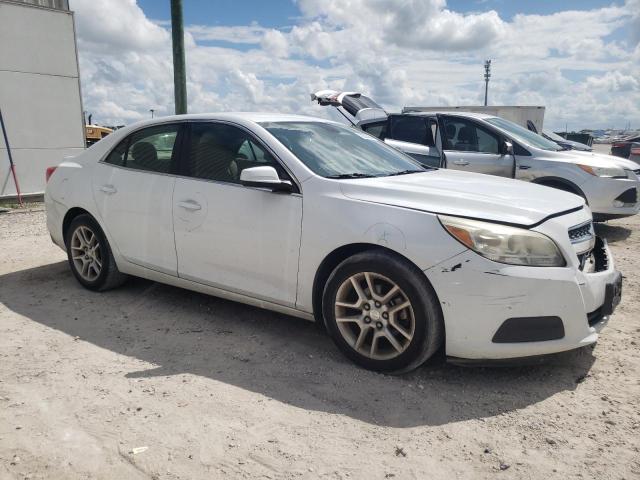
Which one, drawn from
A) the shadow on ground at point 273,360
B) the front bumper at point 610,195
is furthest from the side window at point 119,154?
the front bumper at point 610,195

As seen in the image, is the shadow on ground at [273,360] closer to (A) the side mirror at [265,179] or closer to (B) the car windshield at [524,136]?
(A) the side mirror at [265,179]

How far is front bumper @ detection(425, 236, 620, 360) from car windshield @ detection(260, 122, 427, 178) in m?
1.07

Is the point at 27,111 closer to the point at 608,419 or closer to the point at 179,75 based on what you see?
the point at 179,75

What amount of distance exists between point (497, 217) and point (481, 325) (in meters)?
0.59

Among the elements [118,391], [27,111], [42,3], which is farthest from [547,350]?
[42,3]

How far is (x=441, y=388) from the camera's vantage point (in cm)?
319

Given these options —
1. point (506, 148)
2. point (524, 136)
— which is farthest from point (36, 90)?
point (524, 136)

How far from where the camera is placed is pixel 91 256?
489 centimetres

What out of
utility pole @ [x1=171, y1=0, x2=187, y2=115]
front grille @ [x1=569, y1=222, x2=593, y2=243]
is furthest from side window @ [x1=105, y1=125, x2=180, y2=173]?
utility pole @ [x1=171, y1=0, x2=187, y2=115]

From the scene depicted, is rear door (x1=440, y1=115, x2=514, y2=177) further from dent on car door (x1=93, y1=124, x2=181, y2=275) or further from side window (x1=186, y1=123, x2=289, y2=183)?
dent on car door (x1=93, y1=124, x2=181, y2=275)

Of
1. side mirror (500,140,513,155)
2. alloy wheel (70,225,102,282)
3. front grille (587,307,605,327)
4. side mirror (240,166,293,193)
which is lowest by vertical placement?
alloy wheel (70,225,102,282)

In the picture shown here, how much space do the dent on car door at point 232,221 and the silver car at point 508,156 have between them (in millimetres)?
4348

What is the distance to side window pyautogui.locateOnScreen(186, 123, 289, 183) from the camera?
388cm

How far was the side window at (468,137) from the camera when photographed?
7.72 metres
